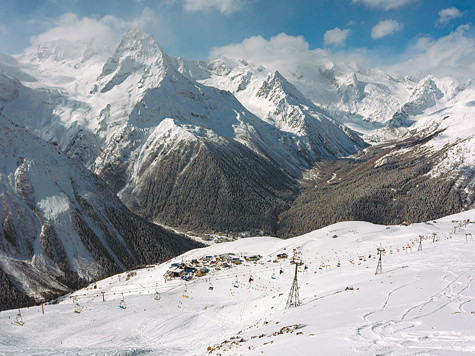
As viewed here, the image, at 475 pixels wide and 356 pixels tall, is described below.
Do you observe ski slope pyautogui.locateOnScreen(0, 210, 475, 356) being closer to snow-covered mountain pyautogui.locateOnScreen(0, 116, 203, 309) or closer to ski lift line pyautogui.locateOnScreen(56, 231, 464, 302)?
ski lift line pyautogui.locateOnScreen(56, 231, 464, 302)

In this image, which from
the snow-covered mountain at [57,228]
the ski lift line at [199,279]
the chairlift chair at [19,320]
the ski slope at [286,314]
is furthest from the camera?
the snow-covered mountain at [57,228]

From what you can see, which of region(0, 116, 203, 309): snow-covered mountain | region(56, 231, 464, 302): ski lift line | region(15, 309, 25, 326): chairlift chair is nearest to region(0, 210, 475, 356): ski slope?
region(56, 231, 464, 302): ski lift line

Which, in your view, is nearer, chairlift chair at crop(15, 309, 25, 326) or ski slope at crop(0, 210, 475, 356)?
ski slope at crop(0, 210, 475, 356)

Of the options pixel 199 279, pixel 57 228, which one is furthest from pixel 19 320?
pixel 57 228

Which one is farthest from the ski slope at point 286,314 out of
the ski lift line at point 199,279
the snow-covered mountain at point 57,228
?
the snow-covered mountain at point 57,228

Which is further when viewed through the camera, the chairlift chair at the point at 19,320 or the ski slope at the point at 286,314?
the chairlift chair at the point at 19,320

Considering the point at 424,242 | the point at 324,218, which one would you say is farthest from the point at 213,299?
the point at 324,218

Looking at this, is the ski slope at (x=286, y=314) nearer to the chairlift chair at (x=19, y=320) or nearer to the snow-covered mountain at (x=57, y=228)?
the chairlift chair at (x=19, y=320)
